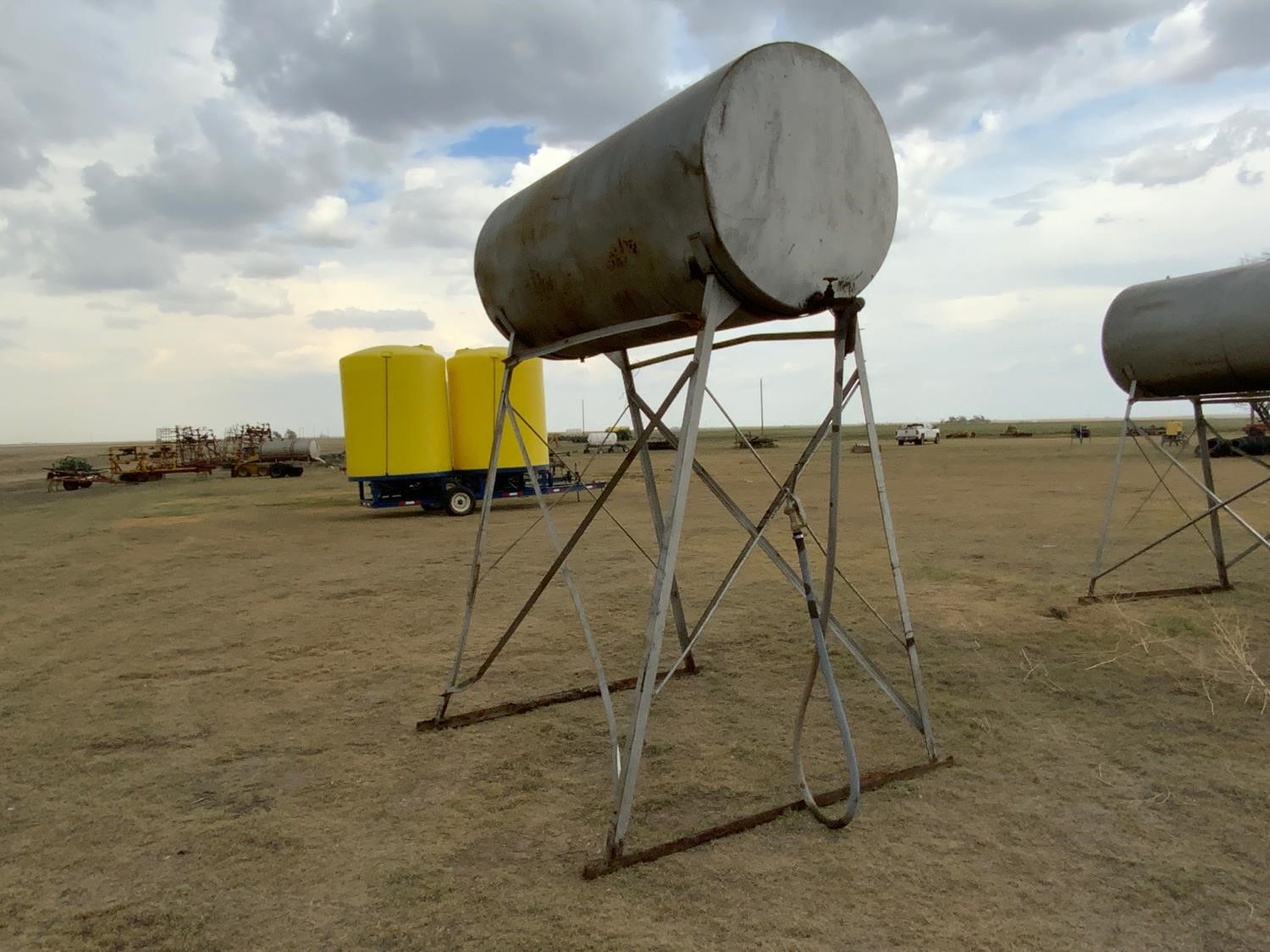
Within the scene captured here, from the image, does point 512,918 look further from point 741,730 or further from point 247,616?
point 247,616

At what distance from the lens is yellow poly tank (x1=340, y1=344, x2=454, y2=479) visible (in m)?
15.7

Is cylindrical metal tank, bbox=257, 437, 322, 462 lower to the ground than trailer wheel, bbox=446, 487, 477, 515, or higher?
higher

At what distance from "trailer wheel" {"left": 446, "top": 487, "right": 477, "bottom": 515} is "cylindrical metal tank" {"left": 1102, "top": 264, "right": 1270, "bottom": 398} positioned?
12.5 m

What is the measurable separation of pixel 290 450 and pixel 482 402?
85.4 feet

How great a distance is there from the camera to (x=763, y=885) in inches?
134

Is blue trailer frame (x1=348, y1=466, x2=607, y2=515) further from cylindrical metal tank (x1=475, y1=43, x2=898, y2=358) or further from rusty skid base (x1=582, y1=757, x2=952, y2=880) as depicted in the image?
rusty skid base (x1=582, y1=757, x2=952, y2=880)

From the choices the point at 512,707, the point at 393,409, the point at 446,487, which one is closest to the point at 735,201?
the point at 512,707

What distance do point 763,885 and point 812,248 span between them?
288 centimetres

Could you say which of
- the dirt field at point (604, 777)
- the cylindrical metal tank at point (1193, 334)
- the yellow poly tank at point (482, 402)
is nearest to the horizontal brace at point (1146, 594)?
the dirt field at point (604, 777)

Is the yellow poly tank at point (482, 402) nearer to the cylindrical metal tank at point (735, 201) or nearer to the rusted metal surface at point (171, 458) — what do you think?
the cylindrical metal tank at point (735, 201)

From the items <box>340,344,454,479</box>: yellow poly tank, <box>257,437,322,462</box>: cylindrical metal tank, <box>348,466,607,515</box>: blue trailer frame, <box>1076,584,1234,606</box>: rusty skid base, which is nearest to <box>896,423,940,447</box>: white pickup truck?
<box>257,437,322,462</box>: cylindrical metal tank

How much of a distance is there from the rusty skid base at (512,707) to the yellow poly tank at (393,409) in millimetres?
10782

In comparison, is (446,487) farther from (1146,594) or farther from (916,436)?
(916,436)

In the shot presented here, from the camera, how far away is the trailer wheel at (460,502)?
1733 cm
